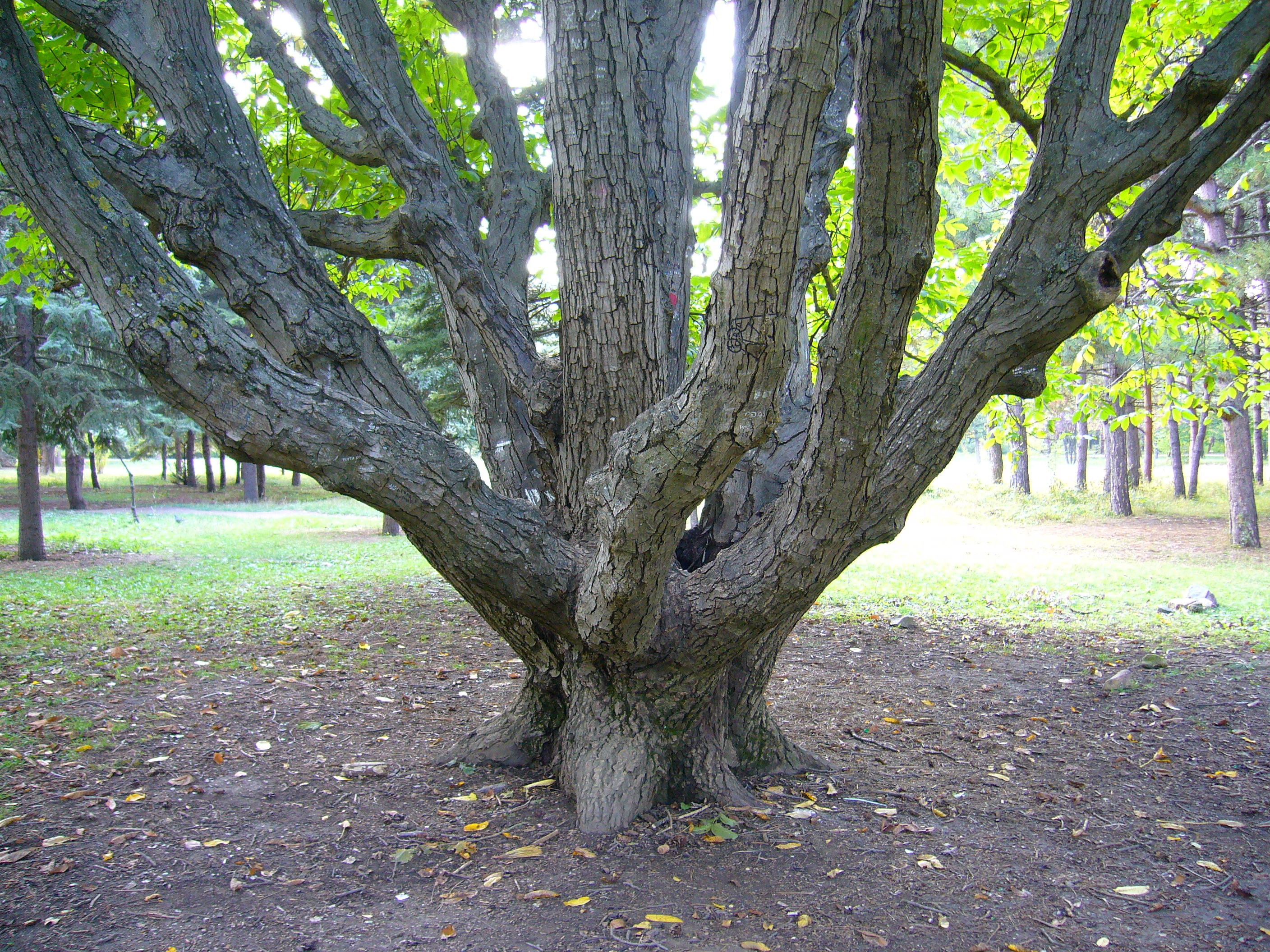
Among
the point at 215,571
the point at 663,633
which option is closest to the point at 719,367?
the point at 663,633

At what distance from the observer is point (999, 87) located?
4188 millimetres

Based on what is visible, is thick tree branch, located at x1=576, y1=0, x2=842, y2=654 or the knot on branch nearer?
thick tree branch, located at x1=576, y1=0, x2=842, y2=654

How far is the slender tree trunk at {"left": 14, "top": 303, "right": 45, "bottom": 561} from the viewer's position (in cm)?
1185

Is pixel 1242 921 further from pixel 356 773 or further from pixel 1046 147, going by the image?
pixel 356 773

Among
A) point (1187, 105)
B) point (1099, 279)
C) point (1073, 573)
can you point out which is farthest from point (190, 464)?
point (1187, 105)

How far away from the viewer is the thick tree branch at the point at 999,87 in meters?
4.00

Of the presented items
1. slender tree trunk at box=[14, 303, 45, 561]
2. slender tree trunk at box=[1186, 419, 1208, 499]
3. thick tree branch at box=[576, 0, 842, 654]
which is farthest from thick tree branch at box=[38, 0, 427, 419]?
slender tree trunk at box=[1186, 419, 1208, 499]

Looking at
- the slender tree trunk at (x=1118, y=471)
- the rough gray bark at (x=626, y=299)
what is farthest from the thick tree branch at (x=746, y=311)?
the slender tree trunk at (x=1118, y=471)

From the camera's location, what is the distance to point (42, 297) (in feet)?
21.7

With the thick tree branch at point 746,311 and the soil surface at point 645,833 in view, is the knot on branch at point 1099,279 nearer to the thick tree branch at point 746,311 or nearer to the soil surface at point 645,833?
the thick tree branch at point 746,311

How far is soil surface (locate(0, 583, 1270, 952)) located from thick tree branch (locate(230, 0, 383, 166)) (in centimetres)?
307

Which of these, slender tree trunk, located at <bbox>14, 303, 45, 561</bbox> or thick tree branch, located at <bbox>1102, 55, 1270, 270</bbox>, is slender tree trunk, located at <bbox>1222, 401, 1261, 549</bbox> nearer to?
thick tree branch, located at <bbox>1102, 55, 1270, 270</bbox>

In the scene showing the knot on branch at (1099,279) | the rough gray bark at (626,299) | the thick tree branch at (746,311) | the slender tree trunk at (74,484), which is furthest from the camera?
the slender tree trunk at (74,484)

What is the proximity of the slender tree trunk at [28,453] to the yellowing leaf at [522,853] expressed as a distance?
11.8 metres
